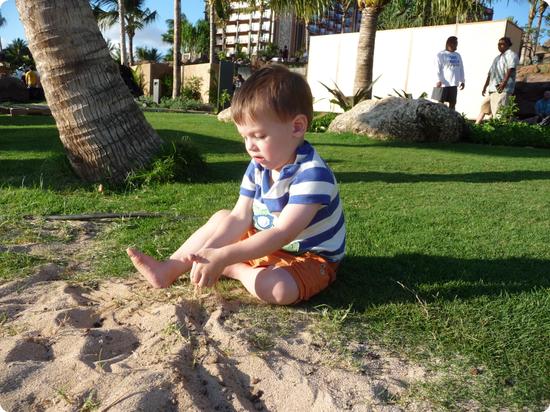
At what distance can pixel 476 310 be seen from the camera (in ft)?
7.23

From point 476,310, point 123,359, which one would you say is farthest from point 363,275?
point 123,359

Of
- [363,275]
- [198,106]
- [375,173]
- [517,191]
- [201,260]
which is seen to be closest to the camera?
[201,260]

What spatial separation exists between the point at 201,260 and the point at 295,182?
1.90ft

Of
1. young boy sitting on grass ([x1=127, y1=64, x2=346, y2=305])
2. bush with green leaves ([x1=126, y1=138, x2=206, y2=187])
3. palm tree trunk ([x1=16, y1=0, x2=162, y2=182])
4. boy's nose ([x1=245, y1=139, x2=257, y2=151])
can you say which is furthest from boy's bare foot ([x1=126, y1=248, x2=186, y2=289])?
palm tree trunk ([x1=16, y1=0, x2=162, y2=182])

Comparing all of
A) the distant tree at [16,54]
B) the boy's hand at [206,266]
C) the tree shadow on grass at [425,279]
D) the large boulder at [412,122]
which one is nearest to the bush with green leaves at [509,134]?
the large boulder at [412,122]

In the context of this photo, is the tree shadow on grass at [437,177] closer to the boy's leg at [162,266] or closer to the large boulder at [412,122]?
the boy's leg at [162,266]

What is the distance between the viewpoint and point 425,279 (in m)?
2.56

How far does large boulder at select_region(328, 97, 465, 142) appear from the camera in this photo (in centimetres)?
1020

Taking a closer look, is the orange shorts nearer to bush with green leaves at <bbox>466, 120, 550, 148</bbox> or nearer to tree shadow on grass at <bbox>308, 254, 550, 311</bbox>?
tree shadow on grass at <bbox>308, 254, 550, 311</bbox>

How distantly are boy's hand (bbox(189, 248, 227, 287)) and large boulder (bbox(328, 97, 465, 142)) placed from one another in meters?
8.74

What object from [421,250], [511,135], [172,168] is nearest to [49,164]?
[172,168]

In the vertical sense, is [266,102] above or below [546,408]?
above

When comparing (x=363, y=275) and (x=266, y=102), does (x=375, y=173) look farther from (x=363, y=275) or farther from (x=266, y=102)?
(x=266, y=102)

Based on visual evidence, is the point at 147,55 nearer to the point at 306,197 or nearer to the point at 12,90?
the point at 12,90
